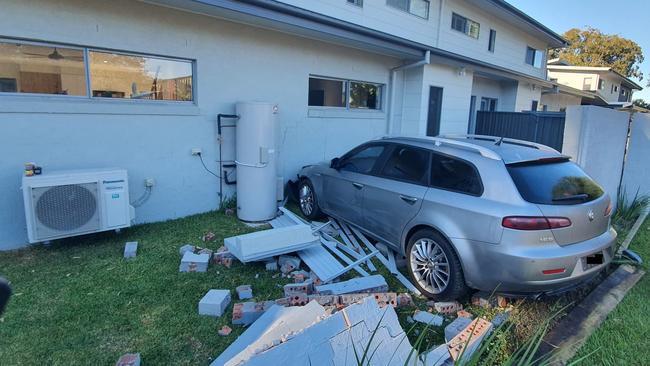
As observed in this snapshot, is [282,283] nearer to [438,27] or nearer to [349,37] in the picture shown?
[349,37]

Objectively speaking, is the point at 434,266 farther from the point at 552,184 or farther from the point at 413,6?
the point at 413,6

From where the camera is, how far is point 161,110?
5680 mm

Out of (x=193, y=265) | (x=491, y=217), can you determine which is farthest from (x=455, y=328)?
(x=193, y=265)

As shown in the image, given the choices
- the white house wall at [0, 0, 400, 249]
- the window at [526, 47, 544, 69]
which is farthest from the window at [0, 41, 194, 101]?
the window at [526, 47, 544, 69]

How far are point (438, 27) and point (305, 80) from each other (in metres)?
6.10

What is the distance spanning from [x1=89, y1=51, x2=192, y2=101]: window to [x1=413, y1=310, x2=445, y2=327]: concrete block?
4899 mm

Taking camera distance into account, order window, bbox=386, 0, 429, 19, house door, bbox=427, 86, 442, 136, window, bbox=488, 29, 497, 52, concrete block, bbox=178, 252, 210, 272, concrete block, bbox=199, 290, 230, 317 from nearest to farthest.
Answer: concrete block, bbox=199, 290, 230, 317 → concrete block, bbox=178, 252, 210, 272 → house door, bbox=427, 86, 442, 136 → window, bbox=386, 0, 429, 19 → window, bbox=488, 29, 497, 52

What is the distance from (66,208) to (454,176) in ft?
14.7

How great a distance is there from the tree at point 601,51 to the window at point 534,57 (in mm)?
Result: 31017

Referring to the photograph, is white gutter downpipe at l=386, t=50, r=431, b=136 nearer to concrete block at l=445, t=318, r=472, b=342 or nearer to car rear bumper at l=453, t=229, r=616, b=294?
car rear bumper at l=453, t=229, r=616, b=294

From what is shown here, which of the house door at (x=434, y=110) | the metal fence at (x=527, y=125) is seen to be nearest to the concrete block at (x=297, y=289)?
the house door at (x=434, y=110)

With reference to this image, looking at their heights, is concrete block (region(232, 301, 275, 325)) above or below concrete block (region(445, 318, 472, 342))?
below

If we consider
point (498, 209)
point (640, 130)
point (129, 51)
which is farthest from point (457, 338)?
point (640, 130)

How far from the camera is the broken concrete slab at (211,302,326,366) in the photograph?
2.39 metres
